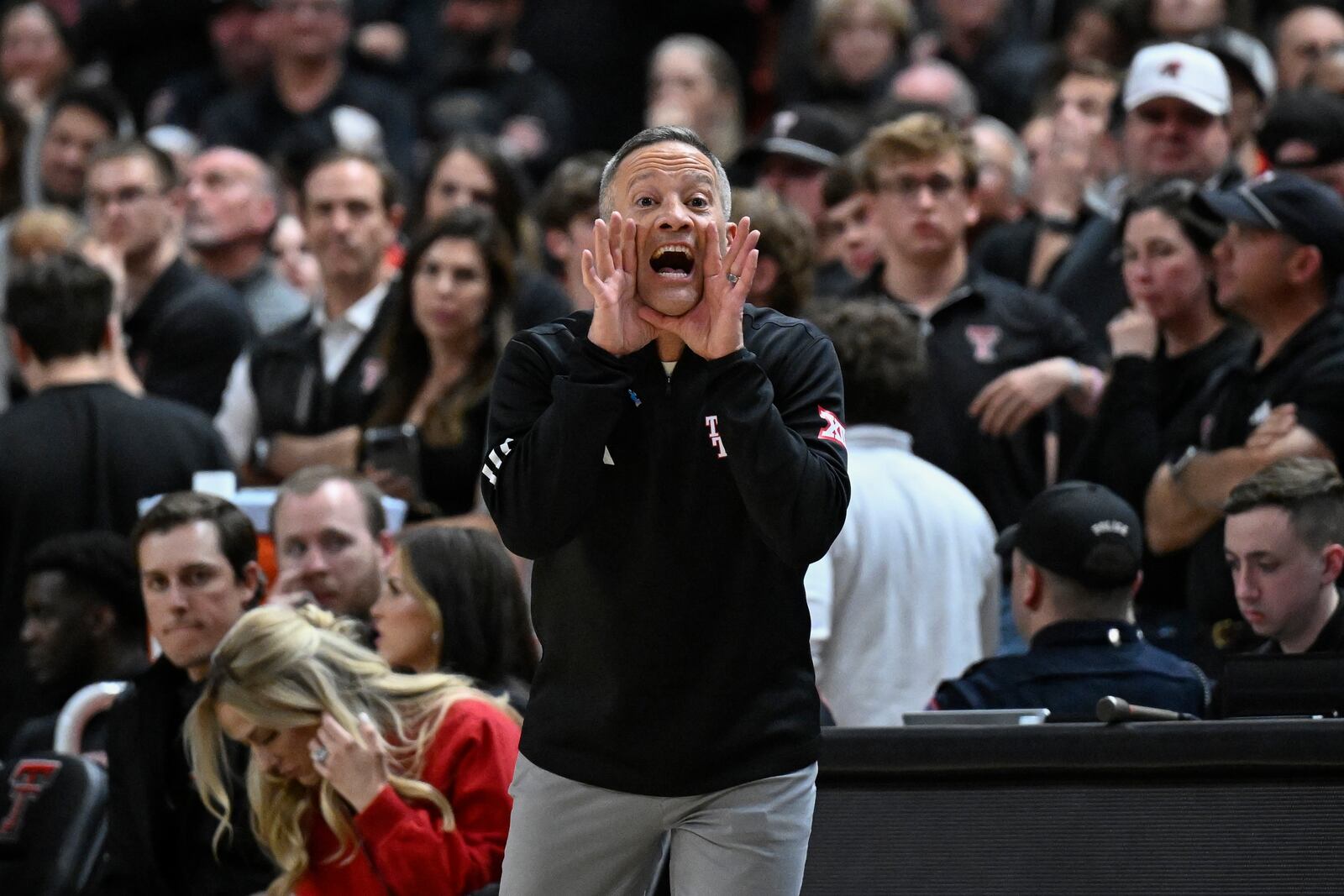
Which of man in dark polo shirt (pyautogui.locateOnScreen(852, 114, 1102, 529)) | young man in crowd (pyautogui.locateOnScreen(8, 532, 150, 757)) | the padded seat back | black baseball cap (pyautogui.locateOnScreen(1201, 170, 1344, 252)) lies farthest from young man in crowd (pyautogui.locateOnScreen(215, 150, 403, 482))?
black baseball cap (pyautogui.locateOnScreen(1201, 170, 1344, 252))

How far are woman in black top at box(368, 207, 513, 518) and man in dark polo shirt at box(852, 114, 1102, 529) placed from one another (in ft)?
4.06

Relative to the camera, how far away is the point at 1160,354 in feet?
20.2

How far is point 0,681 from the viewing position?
21.7ft

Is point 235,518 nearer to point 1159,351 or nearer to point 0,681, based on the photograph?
point 0,681

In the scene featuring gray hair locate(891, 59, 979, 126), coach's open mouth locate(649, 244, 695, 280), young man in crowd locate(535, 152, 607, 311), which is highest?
gray hair locate(891, 59, 979, 126)

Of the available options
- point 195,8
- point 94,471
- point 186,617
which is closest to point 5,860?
point 186,617

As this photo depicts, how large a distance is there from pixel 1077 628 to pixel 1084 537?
22 centimetres

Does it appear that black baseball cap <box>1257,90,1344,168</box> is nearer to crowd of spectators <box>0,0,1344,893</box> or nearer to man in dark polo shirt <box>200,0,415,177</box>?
crowd of spectators <box>0,0,1344,893</box>

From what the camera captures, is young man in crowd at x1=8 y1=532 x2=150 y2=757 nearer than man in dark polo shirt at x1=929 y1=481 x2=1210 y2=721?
No

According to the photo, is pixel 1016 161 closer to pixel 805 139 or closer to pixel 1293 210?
pixel 805 139

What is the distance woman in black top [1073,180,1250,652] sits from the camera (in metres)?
5.89

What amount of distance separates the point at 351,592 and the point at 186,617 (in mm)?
537

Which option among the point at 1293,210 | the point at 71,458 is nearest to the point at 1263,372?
the point at 1293,210

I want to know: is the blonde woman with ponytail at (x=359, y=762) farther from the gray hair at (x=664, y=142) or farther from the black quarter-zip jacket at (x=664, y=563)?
the gray hair at (x=664, y=142)
